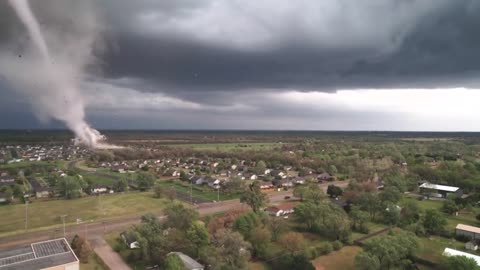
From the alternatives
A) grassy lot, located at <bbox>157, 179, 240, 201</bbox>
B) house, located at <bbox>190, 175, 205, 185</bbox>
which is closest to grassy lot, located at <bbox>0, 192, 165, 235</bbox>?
grassy lot, located at <bbox>157, 179, 240, 201</bbox>

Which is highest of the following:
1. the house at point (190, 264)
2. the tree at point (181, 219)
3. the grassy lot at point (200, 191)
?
the tree at point (181, 219)

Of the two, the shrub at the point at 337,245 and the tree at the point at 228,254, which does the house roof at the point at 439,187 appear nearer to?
the shrub at the point at 337,245

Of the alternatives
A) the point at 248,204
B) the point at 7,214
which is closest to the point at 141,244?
the point at 248,204

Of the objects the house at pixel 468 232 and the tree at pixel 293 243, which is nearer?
the tree at pixel 293 243

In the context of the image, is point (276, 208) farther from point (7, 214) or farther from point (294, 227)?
point (7, 214)

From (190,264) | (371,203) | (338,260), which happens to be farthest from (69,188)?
(371,203)

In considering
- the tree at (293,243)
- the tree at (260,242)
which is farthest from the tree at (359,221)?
the tree at (260,242)

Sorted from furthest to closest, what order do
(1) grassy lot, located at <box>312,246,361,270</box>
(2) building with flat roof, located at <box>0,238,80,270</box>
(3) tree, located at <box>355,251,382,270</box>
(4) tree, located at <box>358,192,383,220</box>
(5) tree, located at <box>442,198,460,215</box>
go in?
(5) tree, located at <box>442,198,460,215</box> → (4) tree, located at <box>358,192,383,220</box> → (1) grassy lot, located at <box>312,246,361,270</box> → (2) building with flat roof, located at <box>0,238,80,270</box> → (3) tree, located at <box>355,251,382,270</box>

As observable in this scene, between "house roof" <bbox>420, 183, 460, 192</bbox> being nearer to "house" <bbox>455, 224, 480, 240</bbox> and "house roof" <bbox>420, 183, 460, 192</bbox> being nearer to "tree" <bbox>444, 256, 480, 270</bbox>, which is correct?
"house" <bbox>455, 224, 480, 240</bbox>
